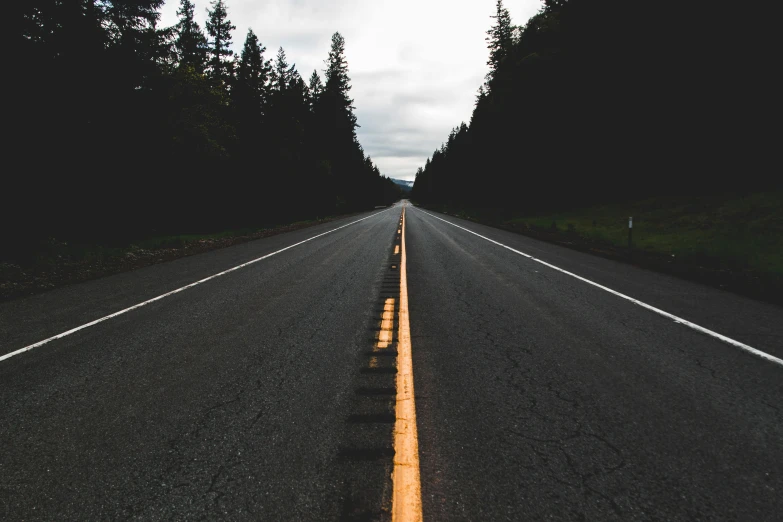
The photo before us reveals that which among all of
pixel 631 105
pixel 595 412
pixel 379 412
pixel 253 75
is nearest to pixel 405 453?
pixel 379 412

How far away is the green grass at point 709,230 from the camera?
33.6 ft

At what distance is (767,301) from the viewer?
6246 mm

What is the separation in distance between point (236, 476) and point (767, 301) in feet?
27.9

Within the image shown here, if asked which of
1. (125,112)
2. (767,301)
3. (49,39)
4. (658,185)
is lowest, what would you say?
(767,301)

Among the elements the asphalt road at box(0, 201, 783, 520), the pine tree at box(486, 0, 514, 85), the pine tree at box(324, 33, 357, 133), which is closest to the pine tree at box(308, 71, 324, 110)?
the pine tree at box(324, 33, 357, 133)

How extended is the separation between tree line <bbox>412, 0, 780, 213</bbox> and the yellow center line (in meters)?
21.9

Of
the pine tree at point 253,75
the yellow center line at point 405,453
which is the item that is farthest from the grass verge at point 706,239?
the pine tree at point 253,75

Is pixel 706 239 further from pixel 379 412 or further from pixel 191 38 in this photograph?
pixel 191 38

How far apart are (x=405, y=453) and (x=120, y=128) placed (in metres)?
20.8

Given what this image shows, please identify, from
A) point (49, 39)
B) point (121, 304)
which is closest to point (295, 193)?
point (49, 39)

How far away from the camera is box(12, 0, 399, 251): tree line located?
13.1 meters

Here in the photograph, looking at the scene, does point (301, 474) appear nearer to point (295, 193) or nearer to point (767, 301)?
point (767, 301)

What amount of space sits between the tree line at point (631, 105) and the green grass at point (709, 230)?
9.17 ft

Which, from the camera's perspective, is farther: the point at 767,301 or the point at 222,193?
the point at 222,193
